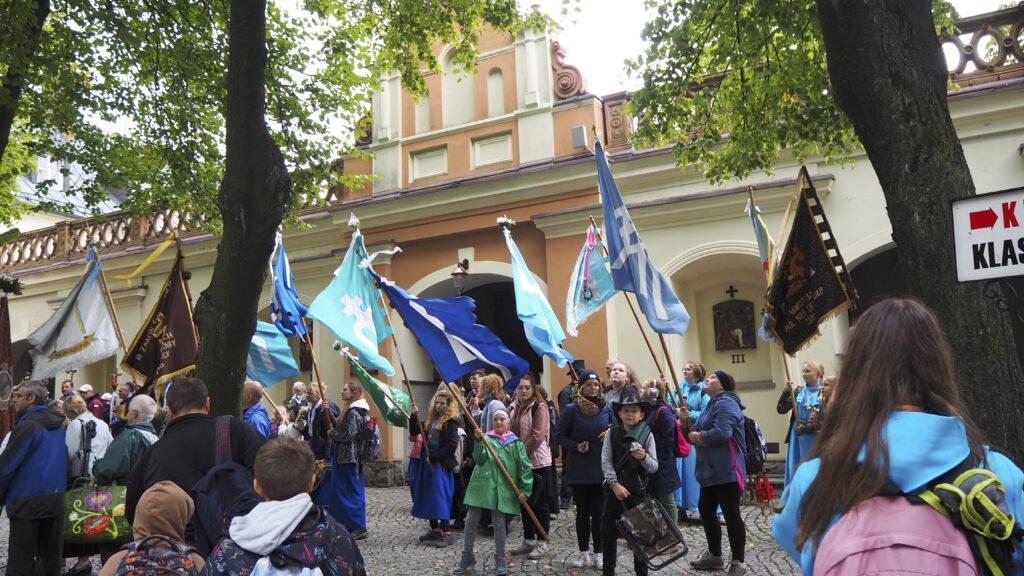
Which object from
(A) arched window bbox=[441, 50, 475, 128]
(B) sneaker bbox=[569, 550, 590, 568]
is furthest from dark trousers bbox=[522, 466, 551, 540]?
(A) arched window bbox=[441, 50, 475, 128]

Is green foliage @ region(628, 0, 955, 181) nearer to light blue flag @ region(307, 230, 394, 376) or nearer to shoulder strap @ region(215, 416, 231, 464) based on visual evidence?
light blue flag @ region(307, 230, 394, 376)

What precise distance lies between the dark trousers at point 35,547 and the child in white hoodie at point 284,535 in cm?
504

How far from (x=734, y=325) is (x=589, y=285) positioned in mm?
5476

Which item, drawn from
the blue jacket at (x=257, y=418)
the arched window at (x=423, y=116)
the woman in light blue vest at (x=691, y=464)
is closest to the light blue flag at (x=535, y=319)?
the woman in light blue vest at (x=691, y=464)

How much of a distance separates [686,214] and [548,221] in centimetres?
252

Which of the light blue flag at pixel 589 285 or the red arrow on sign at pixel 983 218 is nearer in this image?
the red arrow on sign at pixel 983 218

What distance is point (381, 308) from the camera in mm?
9062

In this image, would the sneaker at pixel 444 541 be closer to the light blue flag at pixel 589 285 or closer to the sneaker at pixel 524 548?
the sneaker at pixel 524 548

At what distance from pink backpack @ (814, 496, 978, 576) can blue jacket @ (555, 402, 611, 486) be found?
5.28 m

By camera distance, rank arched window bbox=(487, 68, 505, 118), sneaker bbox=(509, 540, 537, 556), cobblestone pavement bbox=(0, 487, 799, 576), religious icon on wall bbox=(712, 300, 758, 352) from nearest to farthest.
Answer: cobblestone pavement bbox=(0, 487, 799, 576)
sneaker bbox=(509, 540, 537, 556)
religious icon on wall bbox=(712, 300, 758, 352)
arched window bbox=(487, 68, 505, 118)

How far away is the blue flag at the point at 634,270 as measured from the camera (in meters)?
7.50

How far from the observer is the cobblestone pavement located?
7.57 m

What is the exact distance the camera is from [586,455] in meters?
7.32

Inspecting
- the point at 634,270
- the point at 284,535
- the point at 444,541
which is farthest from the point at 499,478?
the point at 284,535
